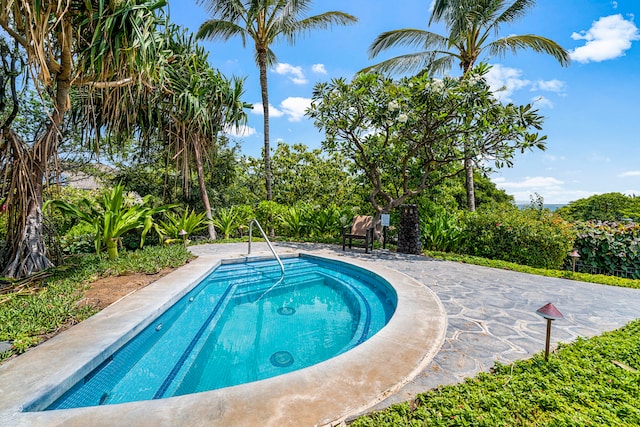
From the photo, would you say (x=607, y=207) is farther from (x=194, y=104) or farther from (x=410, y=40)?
(x=194, y=104)

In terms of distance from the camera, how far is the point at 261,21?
10.7 meters

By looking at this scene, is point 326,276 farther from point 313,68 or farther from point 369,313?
point 313,68

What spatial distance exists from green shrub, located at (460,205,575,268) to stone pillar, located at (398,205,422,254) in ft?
4.94

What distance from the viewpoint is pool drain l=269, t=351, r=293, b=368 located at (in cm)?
308

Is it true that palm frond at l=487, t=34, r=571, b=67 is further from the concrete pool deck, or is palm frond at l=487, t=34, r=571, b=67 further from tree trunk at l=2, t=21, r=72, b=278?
tree trunk at l=2, t=21, r=72, b=278

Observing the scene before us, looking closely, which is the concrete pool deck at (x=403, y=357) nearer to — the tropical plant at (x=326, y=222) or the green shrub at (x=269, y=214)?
the tropical plant at (x=326, y=222)

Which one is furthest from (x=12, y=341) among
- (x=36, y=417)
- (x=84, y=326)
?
(x=36, y=417)

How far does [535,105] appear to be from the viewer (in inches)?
265

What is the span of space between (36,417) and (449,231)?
28.8ft

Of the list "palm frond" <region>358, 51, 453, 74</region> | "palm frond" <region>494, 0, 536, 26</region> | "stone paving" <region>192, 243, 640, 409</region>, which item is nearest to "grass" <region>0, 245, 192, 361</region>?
"stone paving" <region>192, 243, 640, 409</region>

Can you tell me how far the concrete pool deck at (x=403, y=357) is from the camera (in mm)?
1793

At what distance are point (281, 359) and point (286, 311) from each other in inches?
56.9

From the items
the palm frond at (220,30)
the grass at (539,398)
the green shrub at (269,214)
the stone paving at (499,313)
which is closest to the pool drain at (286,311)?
the stone paving at (499,313)

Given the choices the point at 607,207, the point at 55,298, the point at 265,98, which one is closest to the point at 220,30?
the point at 265,98
